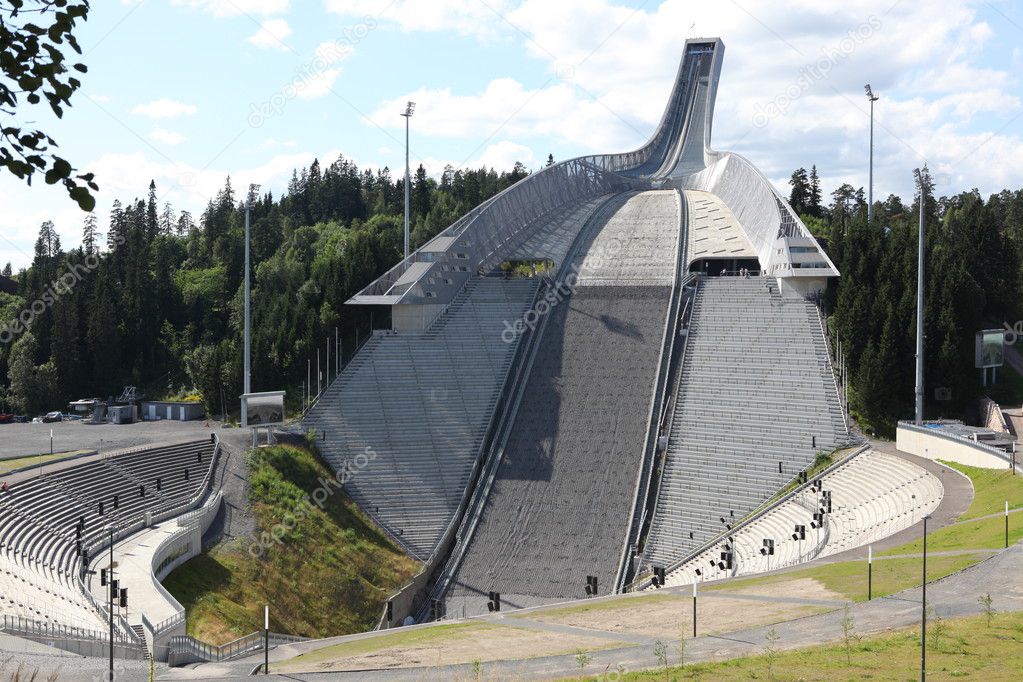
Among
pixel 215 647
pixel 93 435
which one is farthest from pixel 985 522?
pixel 93 435

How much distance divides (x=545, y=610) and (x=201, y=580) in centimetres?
1207

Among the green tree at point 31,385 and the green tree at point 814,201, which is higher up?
the green tree at point 814,201

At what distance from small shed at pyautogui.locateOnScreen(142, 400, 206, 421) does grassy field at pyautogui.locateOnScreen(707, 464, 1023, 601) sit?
36209 mm

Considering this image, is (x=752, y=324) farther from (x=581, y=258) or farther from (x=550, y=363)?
(x=581, y=258)

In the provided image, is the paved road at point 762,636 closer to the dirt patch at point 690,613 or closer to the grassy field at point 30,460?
the dirt patch at point 690,613

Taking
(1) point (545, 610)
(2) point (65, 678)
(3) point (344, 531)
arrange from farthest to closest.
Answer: (3) point (344, 531), (1) point (545, 610), (2) point (65, 678)

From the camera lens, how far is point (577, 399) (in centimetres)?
4731

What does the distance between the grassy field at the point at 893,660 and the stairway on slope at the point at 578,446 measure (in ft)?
59.2

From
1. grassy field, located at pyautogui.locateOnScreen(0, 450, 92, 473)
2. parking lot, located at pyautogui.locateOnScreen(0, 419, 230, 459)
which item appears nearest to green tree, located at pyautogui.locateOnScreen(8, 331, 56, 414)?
parking lot, located at pyautogui.locateOnScreen(0, 419, 230, 459)

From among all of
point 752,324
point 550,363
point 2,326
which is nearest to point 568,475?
point 550,363

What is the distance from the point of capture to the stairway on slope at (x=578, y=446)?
122ft

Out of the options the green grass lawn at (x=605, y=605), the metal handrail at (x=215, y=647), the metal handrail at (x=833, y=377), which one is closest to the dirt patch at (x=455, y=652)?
the green grass lawn at (x=605, y=605)

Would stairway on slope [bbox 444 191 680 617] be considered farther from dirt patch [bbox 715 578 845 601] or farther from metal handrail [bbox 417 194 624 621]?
dirt patch [bbox 715 578 845 601]

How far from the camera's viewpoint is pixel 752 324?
50.2 metres
